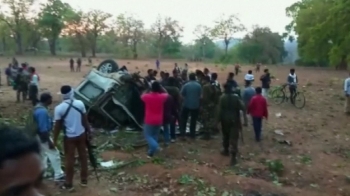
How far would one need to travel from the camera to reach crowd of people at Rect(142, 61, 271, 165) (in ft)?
30.6

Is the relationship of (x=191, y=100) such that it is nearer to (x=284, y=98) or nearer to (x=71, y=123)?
(x=71, y=123)

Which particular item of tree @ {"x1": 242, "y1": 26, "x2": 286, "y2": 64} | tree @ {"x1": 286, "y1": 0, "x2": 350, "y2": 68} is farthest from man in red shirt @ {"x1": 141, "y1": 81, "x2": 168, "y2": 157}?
tree @ {"x1": 242, "y1": 26, "x2": 286, "y2": 64}

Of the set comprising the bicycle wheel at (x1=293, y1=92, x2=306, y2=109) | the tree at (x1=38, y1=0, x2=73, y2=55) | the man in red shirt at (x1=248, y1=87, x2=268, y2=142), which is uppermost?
the tree at (x1=38, y1=0, x2=73, y2=55)

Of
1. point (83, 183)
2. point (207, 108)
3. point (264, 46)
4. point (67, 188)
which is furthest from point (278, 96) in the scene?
point (264, 46)

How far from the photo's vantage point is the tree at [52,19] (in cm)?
6682

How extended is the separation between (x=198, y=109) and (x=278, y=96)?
346 inches

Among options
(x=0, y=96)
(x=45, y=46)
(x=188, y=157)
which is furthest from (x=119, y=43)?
(x=188, y=157)

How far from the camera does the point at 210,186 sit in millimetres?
7883

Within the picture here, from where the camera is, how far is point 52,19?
220 feet

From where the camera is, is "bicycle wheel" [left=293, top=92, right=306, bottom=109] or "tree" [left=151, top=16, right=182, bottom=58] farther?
"tree" [left=151, top=16, right=182, bottom=58]

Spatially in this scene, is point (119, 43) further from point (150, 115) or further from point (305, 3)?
point (150, 115)

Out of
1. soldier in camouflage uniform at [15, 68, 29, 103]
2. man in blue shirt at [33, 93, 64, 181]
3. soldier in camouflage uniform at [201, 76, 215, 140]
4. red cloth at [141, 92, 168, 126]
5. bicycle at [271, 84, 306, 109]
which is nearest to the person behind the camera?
man in blue shirt at [33, 93, 64, 181]

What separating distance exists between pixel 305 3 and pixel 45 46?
147 feet

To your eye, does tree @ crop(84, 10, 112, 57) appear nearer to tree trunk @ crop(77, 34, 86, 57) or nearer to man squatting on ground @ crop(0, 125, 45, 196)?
tree trunk @ crop(77, 34, 86, 57)
